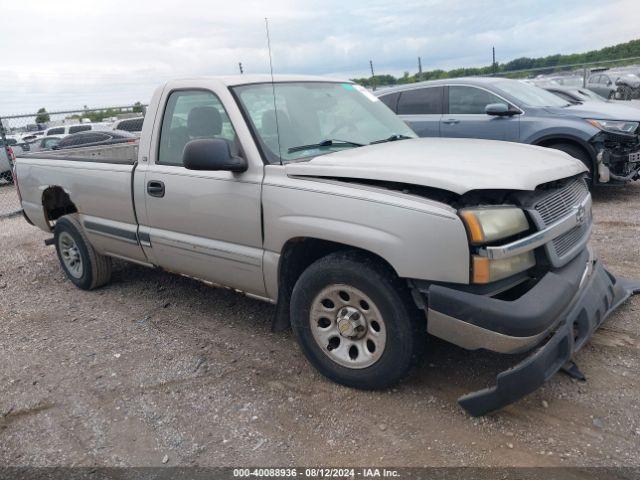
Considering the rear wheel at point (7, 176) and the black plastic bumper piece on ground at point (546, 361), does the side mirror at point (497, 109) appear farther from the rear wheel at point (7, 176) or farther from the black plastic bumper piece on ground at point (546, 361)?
the rear wheel at point (7, 176)

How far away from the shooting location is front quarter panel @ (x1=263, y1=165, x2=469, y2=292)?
8.76 feet

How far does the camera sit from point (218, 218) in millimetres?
3658

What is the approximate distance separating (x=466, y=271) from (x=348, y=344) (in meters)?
0.91

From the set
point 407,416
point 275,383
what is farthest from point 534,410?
point 275,383

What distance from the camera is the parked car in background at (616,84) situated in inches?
755

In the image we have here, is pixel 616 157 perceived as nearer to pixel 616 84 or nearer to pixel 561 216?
pixel 561 216

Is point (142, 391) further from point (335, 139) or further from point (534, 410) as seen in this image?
point (534, 410)

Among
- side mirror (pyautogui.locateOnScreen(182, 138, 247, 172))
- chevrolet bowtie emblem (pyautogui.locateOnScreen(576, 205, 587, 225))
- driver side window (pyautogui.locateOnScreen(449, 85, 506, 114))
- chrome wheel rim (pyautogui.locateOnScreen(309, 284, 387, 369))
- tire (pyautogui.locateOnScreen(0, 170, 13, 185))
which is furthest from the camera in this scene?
tire (pyautogui.locateOnScreen(0, 170, 13, 185))

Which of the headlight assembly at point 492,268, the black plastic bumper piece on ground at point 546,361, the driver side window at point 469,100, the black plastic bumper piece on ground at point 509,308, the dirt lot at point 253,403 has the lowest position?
the dirt lot at point 253,403

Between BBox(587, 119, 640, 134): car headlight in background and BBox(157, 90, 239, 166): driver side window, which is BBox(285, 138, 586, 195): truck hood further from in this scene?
BBox(587, 119, 640, 134): car headlight in background

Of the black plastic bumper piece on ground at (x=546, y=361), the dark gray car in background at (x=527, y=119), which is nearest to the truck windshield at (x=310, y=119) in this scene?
the black plastic bumper piece on ground at (x=546, y=361)

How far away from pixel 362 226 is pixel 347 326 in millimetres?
600

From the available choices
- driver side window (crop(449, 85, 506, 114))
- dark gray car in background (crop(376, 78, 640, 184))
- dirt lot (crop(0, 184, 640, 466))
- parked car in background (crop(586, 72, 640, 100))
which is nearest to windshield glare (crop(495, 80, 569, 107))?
dark gray car in background (crop(376, 78, 640, 184))

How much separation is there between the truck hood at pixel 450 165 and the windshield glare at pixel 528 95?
4740 millimetres
